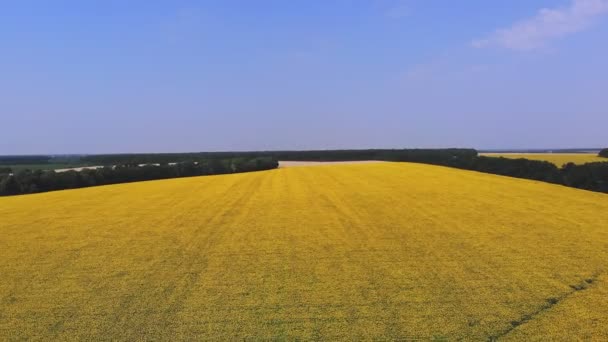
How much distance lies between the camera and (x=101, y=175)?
41844 mm

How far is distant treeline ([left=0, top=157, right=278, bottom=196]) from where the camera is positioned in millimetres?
37094

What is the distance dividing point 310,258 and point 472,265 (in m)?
3.55

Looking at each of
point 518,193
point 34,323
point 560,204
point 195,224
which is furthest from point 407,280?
point 518,193

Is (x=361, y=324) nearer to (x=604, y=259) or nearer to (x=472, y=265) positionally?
(x=472, y=265)

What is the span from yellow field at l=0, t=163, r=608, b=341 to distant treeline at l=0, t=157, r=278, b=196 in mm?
20094

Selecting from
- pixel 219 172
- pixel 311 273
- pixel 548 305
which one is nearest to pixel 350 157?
pixel 219 172

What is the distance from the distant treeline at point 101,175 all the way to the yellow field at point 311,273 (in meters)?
20.1

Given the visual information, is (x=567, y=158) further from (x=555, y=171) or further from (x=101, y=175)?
(x=101, y=175)

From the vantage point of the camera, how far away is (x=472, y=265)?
10617 mm

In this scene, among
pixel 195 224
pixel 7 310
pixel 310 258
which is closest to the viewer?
pixel 7 310

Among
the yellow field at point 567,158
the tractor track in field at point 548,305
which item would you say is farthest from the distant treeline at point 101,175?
the tractor track in field at point 548,305

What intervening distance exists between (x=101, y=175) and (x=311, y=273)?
35.9m

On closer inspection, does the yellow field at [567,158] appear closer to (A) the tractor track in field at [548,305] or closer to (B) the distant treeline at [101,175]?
(B) the distant treeline at [101,175]

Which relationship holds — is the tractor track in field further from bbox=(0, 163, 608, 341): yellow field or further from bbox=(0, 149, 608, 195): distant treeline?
bbox=(0, 149, 608, 195): distant treeline
